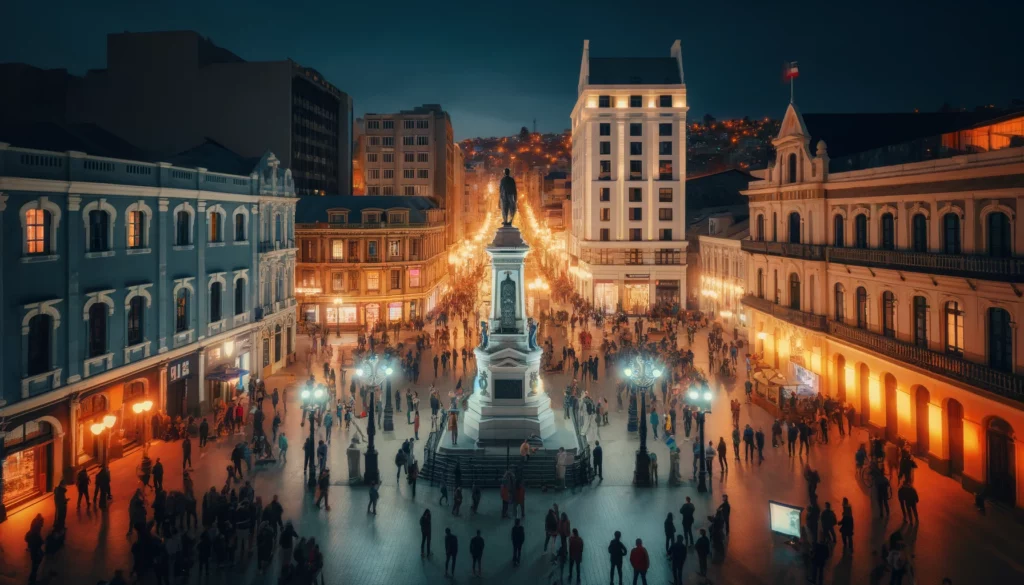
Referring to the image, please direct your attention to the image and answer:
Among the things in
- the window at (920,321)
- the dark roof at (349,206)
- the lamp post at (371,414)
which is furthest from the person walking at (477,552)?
the dark roof at (349,206)

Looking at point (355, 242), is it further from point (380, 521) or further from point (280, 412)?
point (380, 521)

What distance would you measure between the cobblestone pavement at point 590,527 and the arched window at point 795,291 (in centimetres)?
1086

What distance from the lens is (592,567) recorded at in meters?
17.2

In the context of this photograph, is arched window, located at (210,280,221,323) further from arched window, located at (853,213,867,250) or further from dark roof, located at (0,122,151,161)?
arched window, located at (853,213,867,250)

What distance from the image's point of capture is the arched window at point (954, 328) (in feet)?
78.5

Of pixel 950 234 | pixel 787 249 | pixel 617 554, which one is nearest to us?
pixel 617 554

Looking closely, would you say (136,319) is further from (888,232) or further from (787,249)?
(888,232)

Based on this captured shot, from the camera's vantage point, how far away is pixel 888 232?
2880 centimetres

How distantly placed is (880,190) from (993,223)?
21.9ft

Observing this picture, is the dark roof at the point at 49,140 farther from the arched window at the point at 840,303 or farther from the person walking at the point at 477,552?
the arched window at the point at 840,303

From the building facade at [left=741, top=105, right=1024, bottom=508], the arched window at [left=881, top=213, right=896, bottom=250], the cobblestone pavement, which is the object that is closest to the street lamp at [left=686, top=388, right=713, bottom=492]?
the cobblestone pavement

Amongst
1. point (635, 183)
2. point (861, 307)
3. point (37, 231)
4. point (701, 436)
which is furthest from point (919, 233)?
point (635, 183)

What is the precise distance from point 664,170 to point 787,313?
1486 inches

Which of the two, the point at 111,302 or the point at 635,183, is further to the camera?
the point at 635,183
